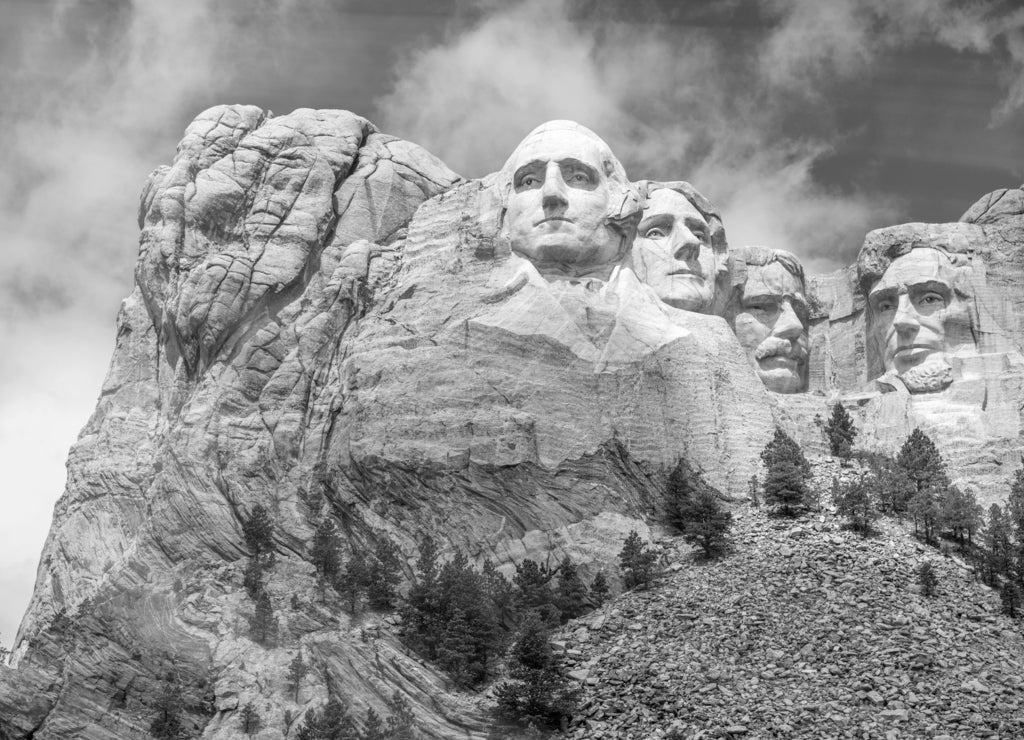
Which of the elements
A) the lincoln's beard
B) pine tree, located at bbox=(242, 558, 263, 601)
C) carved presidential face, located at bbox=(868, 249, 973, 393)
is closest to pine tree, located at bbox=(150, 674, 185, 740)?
pine tree, located at bbox=(242, 558, 263, 601)

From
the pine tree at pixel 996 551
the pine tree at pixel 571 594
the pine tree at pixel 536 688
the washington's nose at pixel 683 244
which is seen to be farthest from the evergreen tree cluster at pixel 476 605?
the washington's nose at pixel 683 244

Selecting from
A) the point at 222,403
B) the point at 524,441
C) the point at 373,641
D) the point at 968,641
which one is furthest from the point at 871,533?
the point at 222,403

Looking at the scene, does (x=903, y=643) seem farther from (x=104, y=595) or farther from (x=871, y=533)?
(x=104, y=595)

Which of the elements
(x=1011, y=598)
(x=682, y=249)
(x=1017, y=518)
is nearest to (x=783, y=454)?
(x=1017, y=518)

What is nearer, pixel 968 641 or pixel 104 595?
pixel 968 641

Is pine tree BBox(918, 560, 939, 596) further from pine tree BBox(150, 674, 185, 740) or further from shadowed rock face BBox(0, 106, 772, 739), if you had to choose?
pine tree BBox(150, 674, 185, 740)

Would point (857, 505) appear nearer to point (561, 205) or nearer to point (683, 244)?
point (683, 244)

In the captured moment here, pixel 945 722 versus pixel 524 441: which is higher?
pixel 524 441

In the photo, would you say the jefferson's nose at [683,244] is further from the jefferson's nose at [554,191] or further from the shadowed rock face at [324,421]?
the jefferson's nose at [554,191]
